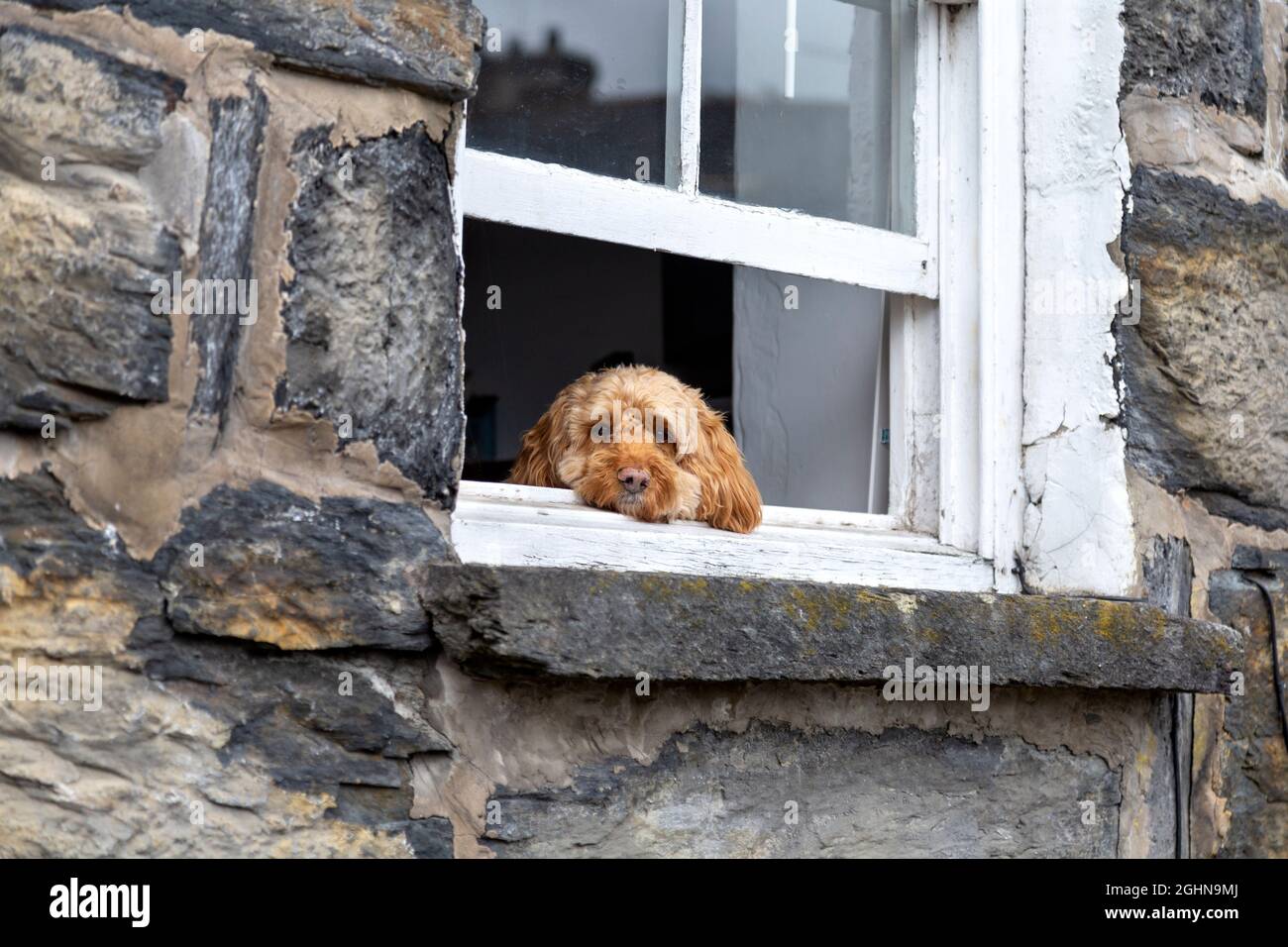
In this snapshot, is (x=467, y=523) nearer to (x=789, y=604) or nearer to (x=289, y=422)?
(x=289, y=422)

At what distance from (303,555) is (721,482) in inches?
38.0

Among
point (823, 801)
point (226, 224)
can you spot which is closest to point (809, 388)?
point (823, 801)

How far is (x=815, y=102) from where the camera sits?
2.95 m

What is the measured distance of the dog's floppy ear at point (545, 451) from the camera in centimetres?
273

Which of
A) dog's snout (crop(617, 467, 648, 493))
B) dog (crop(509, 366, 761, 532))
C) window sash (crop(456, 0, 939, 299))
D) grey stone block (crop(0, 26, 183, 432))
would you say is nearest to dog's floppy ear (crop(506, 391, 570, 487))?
dog (crop(509, 366, 761, 532))

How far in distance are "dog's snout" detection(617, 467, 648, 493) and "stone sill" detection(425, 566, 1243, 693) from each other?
0.40m

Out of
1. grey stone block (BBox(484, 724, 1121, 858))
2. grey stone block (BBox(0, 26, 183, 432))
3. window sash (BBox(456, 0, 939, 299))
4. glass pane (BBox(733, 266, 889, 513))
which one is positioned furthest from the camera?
glass pane (BBox(733, 266, 889, 513))

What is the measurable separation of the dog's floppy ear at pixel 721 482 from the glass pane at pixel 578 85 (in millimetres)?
526

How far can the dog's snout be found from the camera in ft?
8.14

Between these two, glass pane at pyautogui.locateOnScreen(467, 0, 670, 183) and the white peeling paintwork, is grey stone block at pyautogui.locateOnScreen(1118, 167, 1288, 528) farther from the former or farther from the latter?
glass pane at pyautogui.locateOnScreen(467, 0, 670, 183)

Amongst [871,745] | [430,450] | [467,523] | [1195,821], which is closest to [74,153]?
[430,450]

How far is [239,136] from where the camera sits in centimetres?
186

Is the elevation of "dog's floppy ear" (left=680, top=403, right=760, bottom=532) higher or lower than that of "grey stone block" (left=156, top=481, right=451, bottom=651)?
higher

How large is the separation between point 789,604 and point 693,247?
0.75 metres
